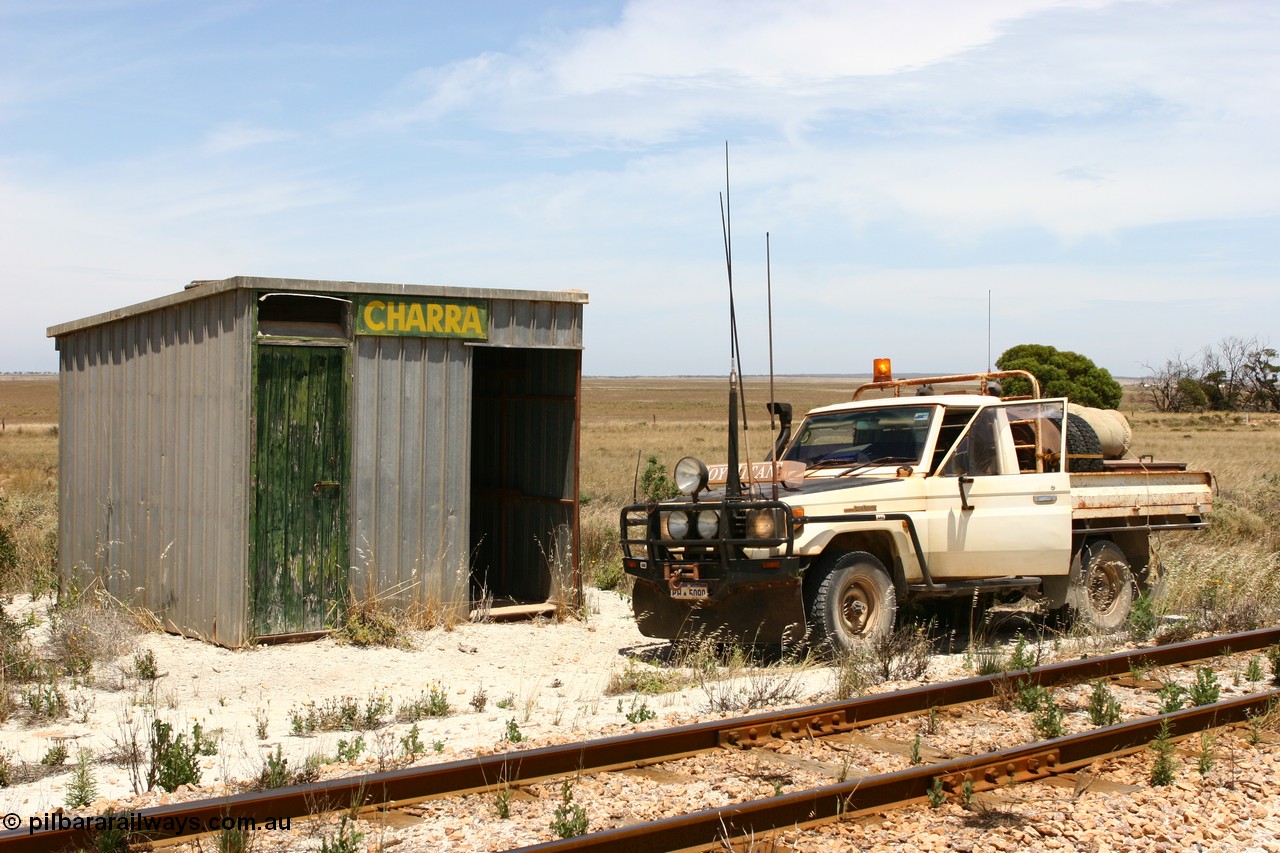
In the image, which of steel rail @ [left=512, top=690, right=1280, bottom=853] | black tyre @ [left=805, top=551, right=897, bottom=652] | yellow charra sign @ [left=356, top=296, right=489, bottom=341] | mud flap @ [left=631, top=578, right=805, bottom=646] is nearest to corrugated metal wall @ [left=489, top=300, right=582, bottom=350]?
yellow charra sign @ [left=356, top=296, right=489, bottom=341]

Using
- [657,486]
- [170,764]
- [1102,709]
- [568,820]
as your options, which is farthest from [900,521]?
[657,486]

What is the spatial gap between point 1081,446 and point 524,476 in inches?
218

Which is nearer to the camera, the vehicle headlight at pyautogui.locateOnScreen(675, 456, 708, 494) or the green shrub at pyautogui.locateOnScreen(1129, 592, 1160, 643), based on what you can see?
the vehicle headlight at pyautogui.locateOnScreen(675, 456, 708, 494)

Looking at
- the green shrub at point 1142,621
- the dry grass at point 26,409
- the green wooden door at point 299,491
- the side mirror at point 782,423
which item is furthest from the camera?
the dry grass at point 26,409

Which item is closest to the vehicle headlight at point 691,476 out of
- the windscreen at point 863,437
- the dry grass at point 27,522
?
the windscreen at point 863,437

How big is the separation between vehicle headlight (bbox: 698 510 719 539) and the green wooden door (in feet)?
11.2

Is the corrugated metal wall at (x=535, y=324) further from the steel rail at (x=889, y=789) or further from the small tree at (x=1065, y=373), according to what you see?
the small tree at (x=1065, y=373)

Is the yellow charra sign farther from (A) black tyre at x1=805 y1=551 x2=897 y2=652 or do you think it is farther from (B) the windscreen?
(A) black tyre at x1=805 y1=551 x2=897 y2=652

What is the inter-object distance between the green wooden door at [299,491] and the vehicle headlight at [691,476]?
3.28 meters

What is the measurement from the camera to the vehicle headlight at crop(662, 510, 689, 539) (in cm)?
950

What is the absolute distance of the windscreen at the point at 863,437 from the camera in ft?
34.3

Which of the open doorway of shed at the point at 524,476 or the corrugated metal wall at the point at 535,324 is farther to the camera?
the open doorway of shed at the point at 524,476

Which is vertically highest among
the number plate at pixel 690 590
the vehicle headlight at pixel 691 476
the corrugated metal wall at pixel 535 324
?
the corrugated metal wall at pixel 535 324

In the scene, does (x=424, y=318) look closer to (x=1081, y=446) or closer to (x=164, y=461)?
(x=164, y=461)
